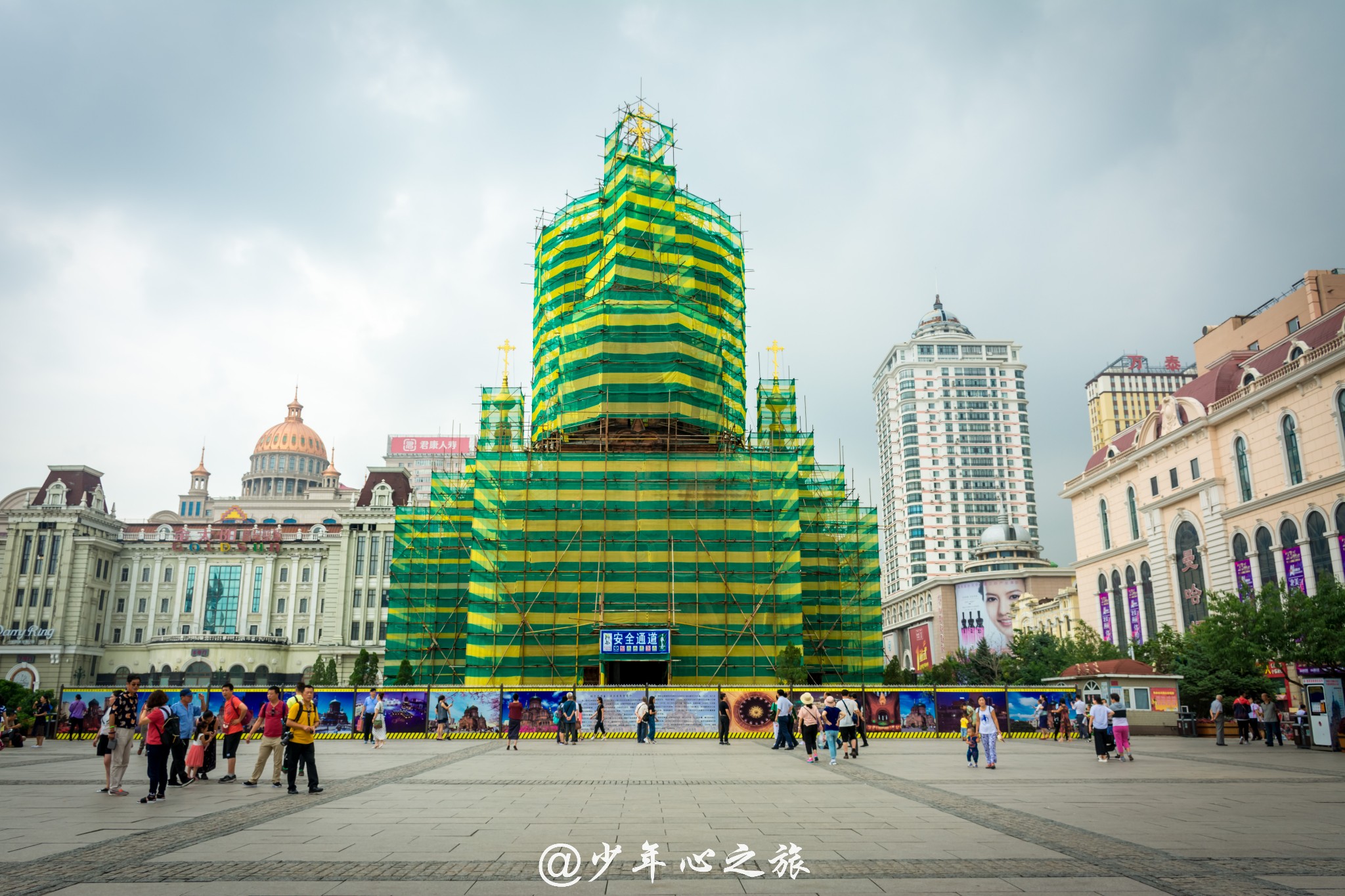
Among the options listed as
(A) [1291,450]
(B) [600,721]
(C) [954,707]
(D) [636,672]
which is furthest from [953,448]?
(B) [600,721]

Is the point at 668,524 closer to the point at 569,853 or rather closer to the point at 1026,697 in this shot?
the point at 1026,697

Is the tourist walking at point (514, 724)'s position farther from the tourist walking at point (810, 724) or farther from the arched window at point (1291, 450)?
the arched window at point (1291, 450)

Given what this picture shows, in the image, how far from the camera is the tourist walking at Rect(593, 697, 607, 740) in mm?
32875

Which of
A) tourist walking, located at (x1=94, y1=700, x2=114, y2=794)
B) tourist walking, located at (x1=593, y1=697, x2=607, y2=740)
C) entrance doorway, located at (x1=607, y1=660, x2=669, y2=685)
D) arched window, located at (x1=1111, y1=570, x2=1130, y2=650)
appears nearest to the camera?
tourist walking, located at (x1=94, y1=700, x2=114, y2=794)

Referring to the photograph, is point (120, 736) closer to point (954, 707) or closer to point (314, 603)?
point (954, 707)

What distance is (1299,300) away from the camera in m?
62.0

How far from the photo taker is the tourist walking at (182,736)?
1718 centimetres

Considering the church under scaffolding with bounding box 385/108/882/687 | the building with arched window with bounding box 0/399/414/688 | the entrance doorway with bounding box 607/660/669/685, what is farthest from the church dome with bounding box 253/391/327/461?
the entrance doorway with bounding box 607/660/669/685

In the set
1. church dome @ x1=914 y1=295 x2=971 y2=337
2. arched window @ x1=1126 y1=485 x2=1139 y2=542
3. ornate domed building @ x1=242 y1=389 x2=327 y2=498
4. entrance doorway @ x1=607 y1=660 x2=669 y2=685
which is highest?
church dome @ x1=914 y1=295 x2=971 y2=337

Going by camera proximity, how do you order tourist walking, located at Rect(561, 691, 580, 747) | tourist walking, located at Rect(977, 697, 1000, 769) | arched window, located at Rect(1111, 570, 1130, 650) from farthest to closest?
arched window, located at Rect(1111, 570, 1130, 650) < tourist walking, located at Rect(561, 691, 580, 747) < tourist walking, located at Rect(977, 697, 1000, 769)

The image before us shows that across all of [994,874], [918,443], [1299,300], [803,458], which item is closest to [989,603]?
[918,443]

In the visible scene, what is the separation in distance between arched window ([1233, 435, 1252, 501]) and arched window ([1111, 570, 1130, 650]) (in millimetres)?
15539

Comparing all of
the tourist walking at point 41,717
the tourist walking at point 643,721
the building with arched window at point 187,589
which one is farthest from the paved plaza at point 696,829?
the building with arched window at point 187,589

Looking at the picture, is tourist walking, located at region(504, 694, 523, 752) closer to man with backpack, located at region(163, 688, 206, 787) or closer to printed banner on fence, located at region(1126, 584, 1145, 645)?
man with backpack, located at region(163, 688, 206, 787)
